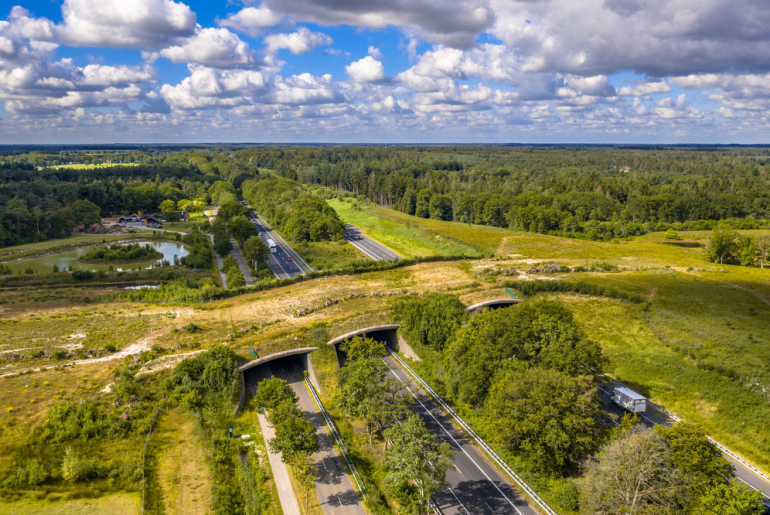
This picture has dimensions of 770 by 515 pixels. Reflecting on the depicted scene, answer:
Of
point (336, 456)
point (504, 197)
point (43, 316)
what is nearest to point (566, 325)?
point (336, 456)

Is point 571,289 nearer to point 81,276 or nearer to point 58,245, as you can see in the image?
point 81,276

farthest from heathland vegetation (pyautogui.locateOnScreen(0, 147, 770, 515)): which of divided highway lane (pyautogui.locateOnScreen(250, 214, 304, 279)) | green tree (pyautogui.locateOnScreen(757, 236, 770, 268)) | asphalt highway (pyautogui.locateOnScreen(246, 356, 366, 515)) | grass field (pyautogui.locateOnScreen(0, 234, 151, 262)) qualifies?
grass field (pyautogui.locateOnScreen(0, 234, 151, 262))

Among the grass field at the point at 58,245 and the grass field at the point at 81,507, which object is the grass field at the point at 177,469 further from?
the grass field at the point at 58,245

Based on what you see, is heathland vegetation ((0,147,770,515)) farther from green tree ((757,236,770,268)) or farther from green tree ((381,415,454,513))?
green tree ((757,236,770,268))

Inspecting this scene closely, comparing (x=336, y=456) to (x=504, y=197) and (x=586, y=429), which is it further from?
(x=504, y=197)

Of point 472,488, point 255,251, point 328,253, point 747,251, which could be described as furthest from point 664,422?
point 328,253

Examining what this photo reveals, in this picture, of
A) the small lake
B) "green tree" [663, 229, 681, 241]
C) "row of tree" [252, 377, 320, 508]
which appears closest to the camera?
"row of tree" [252, 377, 320, 508]
